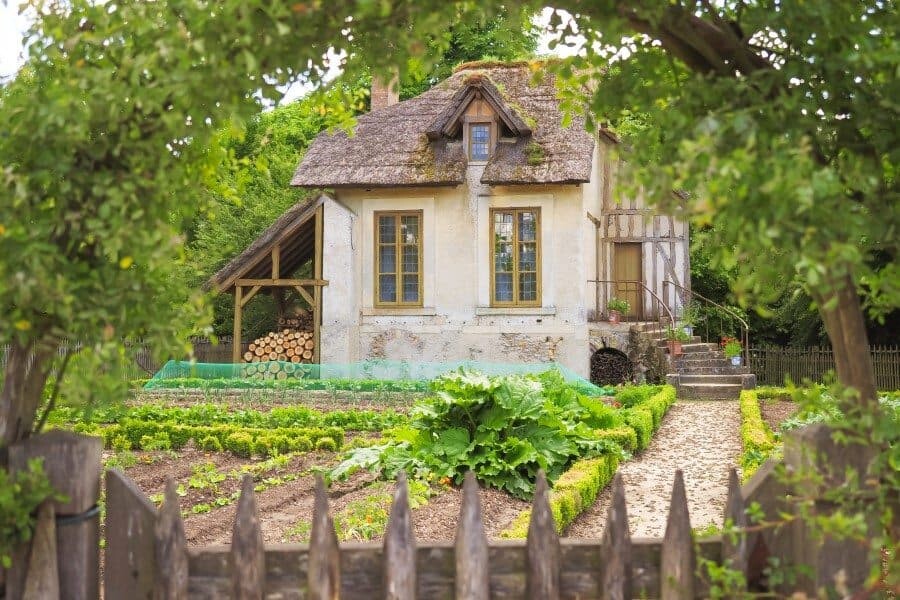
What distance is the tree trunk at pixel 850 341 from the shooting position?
287cm

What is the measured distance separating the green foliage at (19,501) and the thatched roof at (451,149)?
17281 mm

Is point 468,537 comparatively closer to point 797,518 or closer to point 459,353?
point 797,518

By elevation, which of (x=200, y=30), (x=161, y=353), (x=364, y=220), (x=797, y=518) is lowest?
(x=797, y=518)

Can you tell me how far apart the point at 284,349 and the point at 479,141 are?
6.40 meters

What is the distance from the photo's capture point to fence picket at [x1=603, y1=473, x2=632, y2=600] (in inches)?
114

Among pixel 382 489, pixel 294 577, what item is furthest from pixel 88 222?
pixel 382 489

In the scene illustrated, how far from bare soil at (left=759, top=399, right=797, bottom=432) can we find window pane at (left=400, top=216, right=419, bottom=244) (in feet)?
26.3

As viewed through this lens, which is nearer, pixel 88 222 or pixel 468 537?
pixel 88 222

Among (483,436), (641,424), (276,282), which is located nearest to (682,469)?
(641,424)

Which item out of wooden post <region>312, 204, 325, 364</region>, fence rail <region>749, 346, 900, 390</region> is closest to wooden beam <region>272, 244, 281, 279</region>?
wooden post <region>312, 204, 325, 364</region>

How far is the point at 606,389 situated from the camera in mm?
18344

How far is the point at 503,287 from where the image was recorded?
2084 centimetres

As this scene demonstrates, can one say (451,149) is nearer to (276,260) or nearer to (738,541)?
(276,260)

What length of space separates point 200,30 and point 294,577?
5.25 feet
